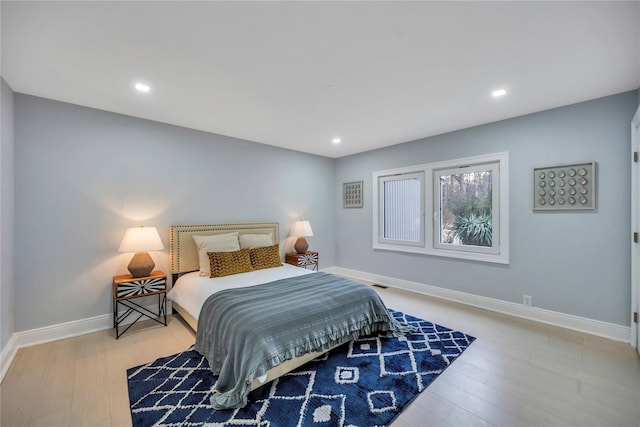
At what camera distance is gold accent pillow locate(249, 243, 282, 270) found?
145 inches

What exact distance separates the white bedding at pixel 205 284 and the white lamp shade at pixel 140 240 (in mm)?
558

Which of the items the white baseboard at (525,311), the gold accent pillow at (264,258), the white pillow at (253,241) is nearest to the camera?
the white baseboard at (525,311)

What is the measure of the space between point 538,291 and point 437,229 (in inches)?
54.8

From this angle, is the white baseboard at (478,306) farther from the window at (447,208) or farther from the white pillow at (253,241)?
the white pillow at (253,241)

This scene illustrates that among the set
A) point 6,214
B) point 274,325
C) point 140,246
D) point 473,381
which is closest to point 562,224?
point 473,381

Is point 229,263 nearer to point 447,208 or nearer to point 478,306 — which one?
point 447,208

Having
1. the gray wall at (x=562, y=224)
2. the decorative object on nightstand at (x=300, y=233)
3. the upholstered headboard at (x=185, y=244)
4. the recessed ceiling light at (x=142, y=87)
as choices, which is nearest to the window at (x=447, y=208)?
the gray wall at (x=562, y=224)

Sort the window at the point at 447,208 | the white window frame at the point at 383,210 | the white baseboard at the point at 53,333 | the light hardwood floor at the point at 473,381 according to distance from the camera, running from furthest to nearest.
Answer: the white window frame at the point at 383,210 < the window at the point at 447,208 < the white baseboard at the point at 53,333 < the light hardwood floor at the point at 473,381

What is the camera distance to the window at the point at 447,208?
3.49m

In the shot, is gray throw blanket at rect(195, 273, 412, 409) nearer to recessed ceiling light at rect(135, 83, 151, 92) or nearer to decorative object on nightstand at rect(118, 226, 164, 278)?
decorative object on nightstand at rect(118, 226, 164, 278)

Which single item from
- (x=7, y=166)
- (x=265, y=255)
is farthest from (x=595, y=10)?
(x=7, y=166)

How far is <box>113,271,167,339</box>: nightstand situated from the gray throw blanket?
0.91 m

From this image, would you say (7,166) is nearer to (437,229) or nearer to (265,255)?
(265,255)

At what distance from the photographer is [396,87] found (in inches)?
99.9
